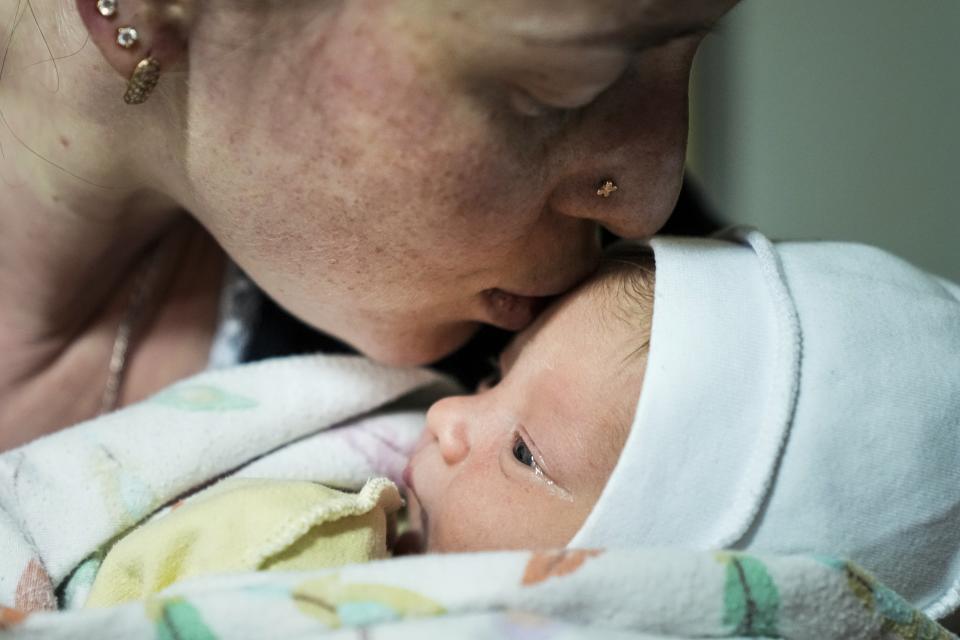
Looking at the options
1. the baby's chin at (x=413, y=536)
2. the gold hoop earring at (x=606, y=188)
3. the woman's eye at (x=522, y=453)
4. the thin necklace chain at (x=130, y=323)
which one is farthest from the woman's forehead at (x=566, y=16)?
the thin necklace chain at (x=130, y=323)

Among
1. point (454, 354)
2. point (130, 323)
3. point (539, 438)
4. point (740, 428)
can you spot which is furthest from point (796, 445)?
point (130, 323)

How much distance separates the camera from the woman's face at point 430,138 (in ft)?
2.18

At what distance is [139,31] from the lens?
0.72 metres

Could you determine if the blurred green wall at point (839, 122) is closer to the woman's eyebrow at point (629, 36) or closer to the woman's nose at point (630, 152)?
the woman's nose at point (630, 152)

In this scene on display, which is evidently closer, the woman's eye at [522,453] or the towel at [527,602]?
the towel at [527,602]

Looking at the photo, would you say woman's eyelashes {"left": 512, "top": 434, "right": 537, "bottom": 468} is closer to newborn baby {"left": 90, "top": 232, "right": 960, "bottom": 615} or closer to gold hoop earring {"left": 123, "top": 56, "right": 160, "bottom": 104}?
newborn baby {"left": 90, "top": 232, "right": 960, "bottom": 615}

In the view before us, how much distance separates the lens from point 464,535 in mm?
833

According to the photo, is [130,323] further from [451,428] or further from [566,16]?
[566,16]

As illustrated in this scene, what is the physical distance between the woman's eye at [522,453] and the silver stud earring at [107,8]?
1.55ft

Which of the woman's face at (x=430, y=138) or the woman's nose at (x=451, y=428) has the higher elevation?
the woman's face at (x=430, y=138)

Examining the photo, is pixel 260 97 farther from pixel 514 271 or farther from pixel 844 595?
pixel 844 595

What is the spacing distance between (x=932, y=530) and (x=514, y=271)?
1.31ft

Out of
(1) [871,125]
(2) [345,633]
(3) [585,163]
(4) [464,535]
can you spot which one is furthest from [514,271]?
(1) [871,125]

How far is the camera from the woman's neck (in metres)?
0.85
